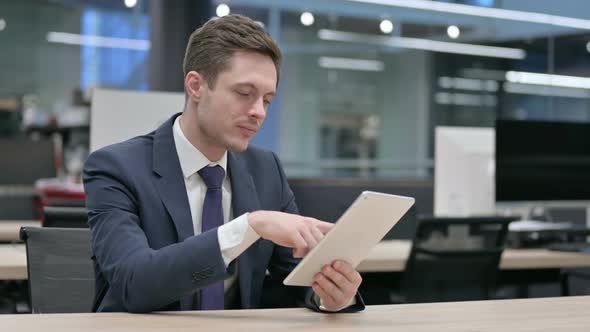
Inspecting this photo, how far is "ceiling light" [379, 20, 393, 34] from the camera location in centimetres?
816

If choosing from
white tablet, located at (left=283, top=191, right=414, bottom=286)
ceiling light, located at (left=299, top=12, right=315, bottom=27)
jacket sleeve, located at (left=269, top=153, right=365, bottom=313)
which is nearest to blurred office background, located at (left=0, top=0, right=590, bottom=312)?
ceiling light, located at (left=299, top=12, right=315, bottom=27)

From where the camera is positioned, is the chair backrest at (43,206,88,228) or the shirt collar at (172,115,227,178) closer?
the shirt collar at (172,115,227,178)

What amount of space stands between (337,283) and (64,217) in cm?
138

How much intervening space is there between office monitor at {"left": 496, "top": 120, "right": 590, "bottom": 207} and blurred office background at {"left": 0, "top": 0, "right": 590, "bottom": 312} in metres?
4.00

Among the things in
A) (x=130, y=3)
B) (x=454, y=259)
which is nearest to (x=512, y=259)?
(x=454, y=259)

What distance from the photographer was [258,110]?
1.59 meters

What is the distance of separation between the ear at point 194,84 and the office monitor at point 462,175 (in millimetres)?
2285

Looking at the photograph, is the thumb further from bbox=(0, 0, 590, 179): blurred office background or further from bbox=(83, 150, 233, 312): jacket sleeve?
bbox=(0, 0, 590, 179): blurred office background

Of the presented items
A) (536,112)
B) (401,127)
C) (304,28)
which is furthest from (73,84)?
(536,112)

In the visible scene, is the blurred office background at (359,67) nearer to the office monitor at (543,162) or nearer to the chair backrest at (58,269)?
the office monitor at (543,162)

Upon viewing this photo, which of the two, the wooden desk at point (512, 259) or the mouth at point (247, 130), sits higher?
the mouth at point (247, 130)

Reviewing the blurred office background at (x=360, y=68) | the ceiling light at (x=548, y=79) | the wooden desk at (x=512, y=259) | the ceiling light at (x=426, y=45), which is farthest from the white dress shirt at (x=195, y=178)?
the ceiling light at (x=548, y=79)

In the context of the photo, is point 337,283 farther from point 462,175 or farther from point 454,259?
point 462,175

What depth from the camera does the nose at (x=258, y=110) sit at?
1.58 metres
